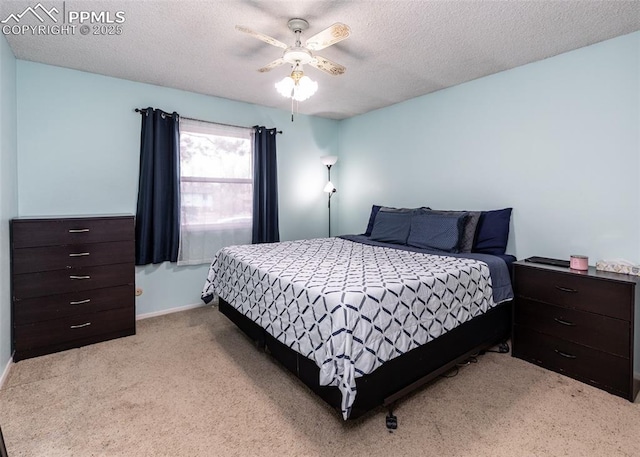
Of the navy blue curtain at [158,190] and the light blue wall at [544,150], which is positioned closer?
the light blue wall at [544,150]

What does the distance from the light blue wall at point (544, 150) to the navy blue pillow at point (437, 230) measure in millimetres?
474

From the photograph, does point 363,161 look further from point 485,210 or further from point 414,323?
point 414,323

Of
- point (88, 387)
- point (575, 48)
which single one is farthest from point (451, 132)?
point (88, 387)

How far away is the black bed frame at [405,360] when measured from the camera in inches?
65.6

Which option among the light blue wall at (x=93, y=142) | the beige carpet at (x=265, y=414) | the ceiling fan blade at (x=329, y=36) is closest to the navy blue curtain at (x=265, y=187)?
the light blue wall at (x=93, y=142)

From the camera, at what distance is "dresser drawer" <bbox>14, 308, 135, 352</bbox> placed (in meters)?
2.48

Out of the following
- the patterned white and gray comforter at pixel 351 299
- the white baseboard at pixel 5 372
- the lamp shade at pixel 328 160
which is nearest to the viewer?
the patterned white and gray comforter at pixel 351 299

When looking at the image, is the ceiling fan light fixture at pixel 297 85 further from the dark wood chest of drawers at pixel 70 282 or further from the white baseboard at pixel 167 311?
the white baseboard at pixel 167 311

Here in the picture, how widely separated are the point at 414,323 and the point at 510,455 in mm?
724

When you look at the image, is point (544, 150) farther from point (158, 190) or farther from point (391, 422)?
point (158, 190)

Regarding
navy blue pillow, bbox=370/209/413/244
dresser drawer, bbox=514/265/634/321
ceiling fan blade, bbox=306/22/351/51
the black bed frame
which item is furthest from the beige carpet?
ceiling fan blade, bbox=306/22/351/51

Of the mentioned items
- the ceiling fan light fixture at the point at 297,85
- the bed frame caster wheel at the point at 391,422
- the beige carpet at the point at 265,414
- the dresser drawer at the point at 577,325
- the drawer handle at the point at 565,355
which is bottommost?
the beige carpet at the point at 265,414

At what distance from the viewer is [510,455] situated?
1.53m

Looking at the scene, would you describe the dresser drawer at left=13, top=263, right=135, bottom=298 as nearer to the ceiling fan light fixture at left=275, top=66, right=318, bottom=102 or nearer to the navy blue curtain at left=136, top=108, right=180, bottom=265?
the navy blue curtain at left=136, top=108, right=180, bottom=265
